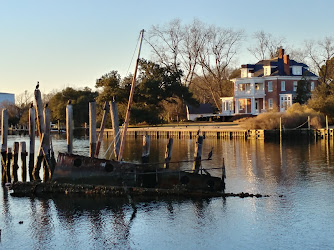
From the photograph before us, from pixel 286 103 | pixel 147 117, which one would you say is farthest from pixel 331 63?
pixel 147 117

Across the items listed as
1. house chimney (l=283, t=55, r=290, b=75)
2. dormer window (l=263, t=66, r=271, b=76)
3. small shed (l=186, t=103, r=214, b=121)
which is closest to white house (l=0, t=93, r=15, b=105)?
small shed (l=186, t=103, r=214, b=121)

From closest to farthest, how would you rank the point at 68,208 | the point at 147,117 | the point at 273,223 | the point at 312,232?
the point at 312,232 < the point at 273,223 < the point at 68,208 < the point at 147,117

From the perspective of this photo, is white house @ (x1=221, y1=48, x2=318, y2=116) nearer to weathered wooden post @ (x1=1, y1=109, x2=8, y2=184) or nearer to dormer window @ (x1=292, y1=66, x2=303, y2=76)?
dormer window @ (x1=292, y1=66, x2=303, y2=76)

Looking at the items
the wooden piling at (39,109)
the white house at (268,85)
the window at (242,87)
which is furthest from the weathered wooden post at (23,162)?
the window at (242,87)

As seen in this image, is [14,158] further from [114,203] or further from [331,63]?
[331,63]

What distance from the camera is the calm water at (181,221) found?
1532cm

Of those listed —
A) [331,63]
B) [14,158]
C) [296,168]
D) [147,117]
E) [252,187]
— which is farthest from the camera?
[331,63]

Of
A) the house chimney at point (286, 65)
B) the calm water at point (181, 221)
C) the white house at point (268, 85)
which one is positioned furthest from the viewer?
the house chimney at point (286, 65)

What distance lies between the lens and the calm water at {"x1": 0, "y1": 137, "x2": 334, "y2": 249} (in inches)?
603

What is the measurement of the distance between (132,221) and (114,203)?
273 centimetres

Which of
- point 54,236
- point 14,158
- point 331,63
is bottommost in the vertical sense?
point 54,236

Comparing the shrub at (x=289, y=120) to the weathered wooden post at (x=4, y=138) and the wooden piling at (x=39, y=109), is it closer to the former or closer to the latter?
the weathered wooden post at (x=4, y=138)

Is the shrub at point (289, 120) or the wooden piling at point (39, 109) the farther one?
the shrub at point (289, 120)

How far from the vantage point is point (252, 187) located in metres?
23.8
